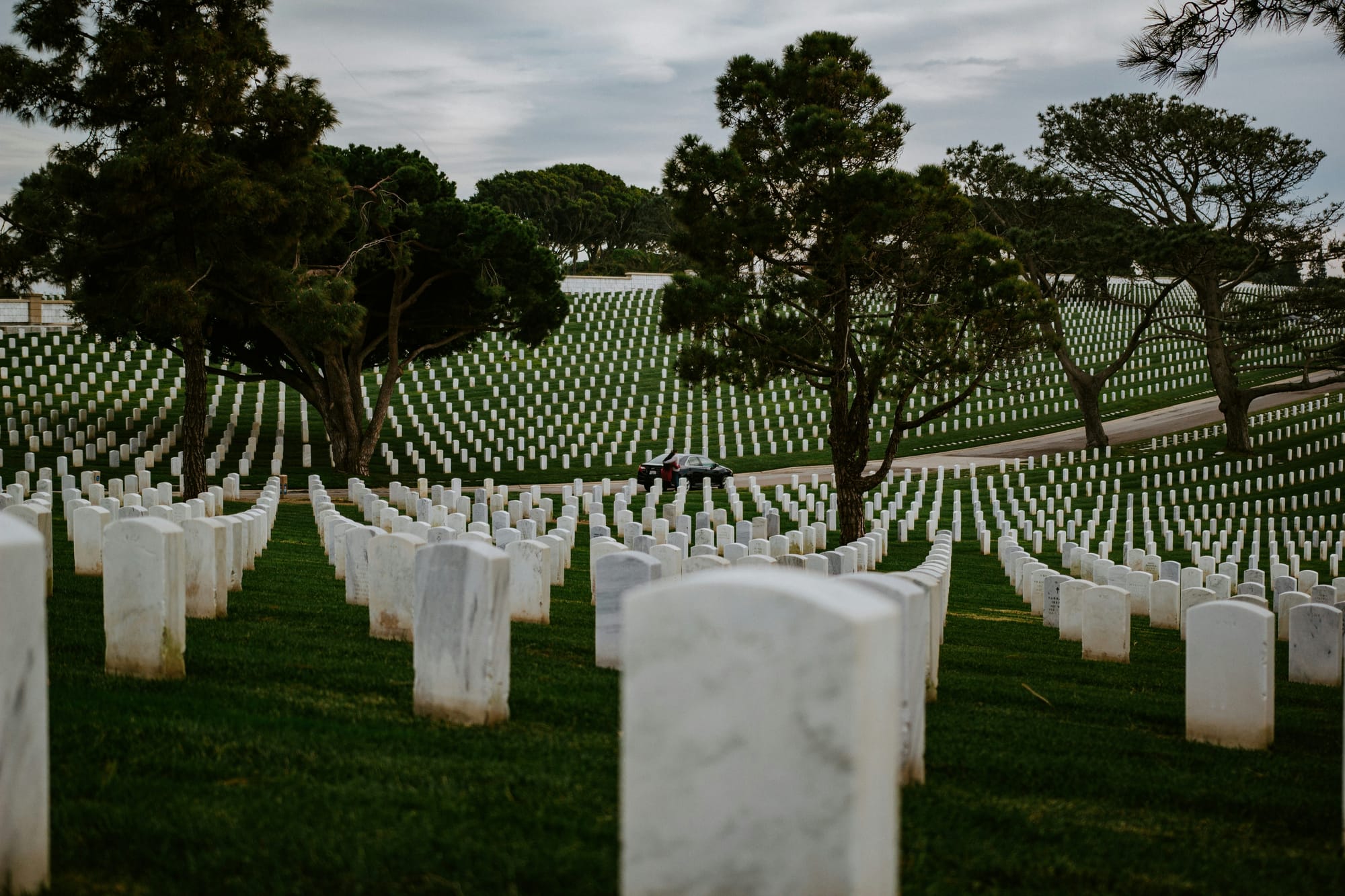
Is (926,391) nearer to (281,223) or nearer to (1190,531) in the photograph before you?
(1190,531)

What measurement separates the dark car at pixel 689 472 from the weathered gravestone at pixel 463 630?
2513 centimetres

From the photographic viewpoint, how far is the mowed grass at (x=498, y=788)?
11.6 feet

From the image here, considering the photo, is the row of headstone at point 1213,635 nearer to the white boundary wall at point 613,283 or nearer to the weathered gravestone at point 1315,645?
the weathered gravestone at point 1315,645

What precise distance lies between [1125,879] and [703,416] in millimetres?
41552

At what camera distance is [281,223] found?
75.4ft

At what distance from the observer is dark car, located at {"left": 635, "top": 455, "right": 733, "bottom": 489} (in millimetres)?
30859

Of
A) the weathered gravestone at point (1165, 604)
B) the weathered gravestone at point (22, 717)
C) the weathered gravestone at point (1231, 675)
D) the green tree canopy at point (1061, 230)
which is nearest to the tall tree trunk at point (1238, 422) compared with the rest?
the green tree canopy at point (1061, 230)

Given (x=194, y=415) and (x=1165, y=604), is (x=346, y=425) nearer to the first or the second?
(x=194, y=415)

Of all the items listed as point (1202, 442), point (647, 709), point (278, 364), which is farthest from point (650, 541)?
point (1202, 442)

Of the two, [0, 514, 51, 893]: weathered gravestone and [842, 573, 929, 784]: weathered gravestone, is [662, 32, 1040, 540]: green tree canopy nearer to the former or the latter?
[842, 573, 929, 784]: weathered gravestone

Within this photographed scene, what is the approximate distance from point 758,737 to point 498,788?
69.7 inches

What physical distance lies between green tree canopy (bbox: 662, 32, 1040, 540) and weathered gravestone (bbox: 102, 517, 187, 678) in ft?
41.9

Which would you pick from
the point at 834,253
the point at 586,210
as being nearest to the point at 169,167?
the point at 834,253

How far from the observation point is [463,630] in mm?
5184
